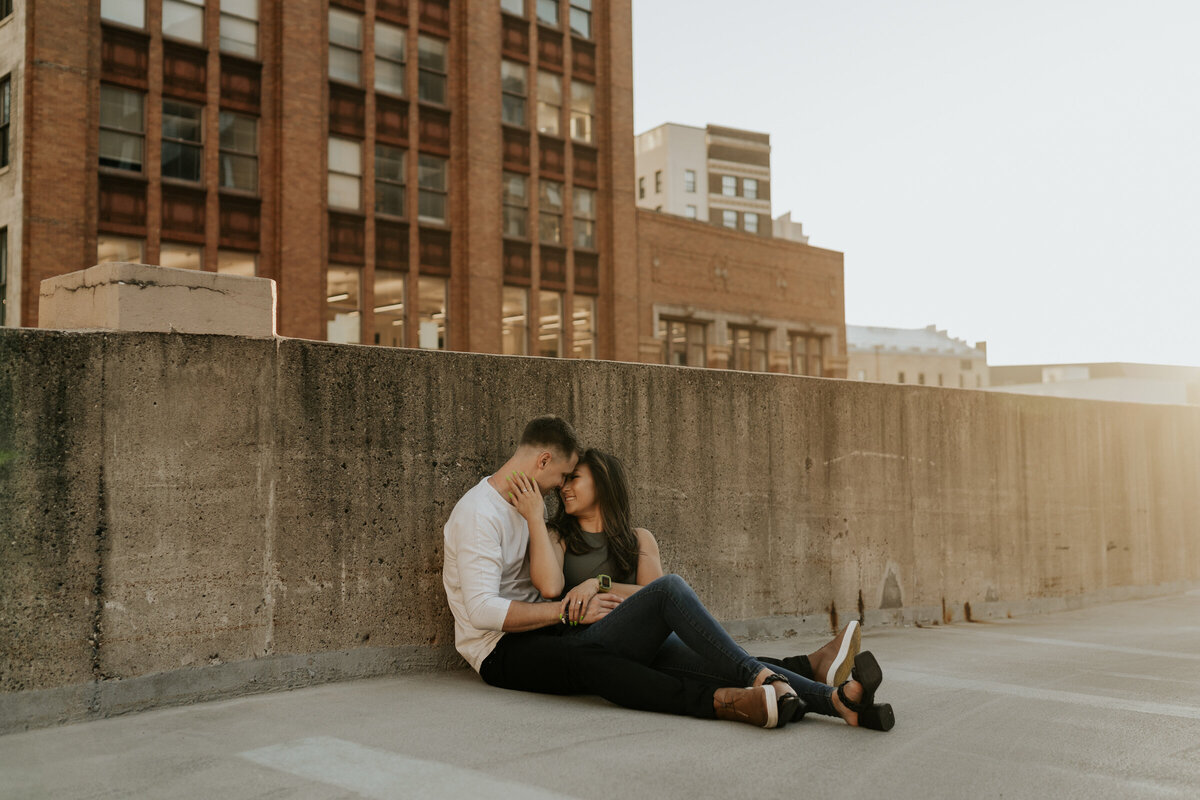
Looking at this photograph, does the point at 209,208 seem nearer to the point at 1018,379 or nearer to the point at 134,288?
the point at 134,288

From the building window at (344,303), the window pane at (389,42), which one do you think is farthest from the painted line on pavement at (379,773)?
the window pane at (389,42)

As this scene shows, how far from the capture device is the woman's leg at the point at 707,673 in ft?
13.8

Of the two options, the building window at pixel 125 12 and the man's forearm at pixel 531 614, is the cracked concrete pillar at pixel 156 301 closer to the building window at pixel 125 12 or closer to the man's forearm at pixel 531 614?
the man's forearm at pixel 531 614

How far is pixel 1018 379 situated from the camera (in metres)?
95.9

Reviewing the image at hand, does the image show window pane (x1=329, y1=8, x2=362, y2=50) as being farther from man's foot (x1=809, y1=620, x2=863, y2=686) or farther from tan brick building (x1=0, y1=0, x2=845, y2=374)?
man's foot (x1=809, y1=620, x2=863, y2=686)

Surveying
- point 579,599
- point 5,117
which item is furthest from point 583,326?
point 579,599

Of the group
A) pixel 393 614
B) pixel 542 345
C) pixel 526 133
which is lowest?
pixel 393 614

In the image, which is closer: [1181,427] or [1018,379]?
[1181,427]

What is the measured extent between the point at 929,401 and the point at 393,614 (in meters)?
4.94

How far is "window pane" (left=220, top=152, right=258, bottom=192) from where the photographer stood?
2388 cm

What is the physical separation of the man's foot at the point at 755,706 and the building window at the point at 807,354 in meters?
34.7

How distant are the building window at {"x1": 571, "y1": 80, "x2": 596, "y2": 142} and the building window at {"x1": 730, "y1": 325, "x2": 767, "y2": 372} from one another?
30.0 feet

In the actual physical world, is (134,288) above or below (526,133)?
below

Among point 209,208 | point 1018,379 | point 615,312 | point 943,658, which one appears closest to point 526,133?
point 615,312
